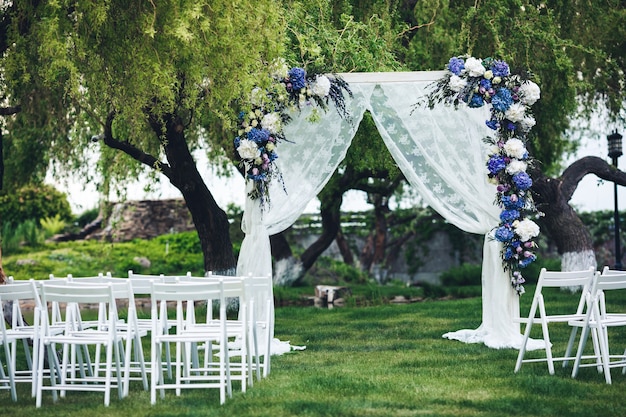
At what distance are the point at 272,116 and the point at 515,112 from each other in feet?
8.10

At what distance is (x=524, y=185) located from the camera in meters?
9.25

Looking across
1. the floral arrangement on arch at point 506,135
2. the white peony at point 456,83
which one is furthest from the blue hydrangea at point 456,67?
the white peony at point 456,83

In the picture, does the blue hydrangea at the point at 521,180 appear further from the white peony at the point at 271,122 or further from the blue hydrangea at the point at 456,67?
the white peony at the point at 271,122

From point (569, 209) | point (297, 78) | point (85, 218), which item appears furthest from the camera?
point (85, 218)

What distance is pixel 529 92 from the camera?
940cm

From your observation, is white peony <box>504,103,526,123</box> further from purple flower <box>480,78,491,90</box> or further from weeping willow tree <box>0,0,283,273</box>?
weeping willow tree <box>0,0,283,273</box>

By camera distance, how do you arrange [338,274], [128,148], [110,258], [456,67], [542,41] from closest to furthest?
[456,67] < [128,148] < [542,41] < [110,258] < [338,274]

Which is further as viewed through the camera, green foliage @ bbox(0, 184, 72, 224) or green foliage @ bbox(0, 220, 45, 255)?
green foliage @ bbox(0, 184, 72, 224)

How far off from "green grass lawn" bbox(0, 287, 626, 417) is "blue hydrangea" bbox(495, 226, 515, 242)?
3.66ft

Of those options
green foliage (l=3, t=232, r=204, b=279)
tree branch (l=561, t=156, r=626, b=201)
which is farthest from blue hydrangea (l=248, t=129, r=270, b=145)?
green foliage (l=3, t=232, r=204, b=279)

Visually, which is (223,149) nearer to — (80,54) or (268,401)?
A: (80,54)

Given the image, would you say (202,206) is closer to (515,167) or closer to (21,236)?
(515,167)

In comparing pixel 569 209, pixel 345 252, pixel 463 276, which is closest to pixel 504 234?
pixel 569 209

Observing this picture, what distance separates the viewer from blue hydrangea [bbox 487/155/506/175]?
30.5 feet
